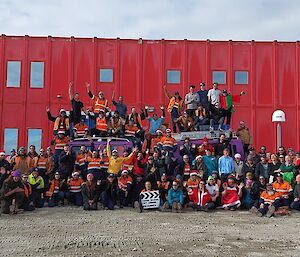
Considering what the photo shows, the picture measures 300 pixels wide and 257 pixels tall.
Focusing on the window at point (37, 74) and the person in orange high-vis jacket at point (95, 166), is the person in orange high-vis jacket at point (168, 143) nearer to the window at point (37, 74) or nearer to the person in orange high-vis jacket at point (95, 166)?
the person in orange high-vis jacket at point (95, 166)

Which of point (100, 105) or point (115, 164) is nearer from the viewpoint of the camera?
point (115, 164)

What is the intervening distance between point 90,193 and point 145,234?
3.35 meters

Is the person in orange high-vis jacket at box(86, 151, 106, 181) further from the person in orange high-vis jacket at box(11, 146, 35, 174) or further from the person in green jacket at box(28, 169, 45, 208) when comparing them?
the person in orange high-vis jacket at box(11, 146, 35, 174)

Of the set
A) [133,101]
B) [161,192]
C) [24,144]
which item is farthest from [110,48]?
[161,192]

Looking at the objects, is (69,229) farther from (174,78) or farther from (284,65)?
(284,65)

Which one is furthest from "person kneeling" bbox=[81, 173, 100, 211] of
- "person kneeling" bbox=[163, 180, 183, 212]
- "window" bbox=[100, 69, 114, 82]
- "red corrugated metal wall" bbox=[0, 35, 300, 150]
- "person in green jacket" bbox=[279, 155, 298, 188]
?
"window" bbox=[100, 69, 114, 82]

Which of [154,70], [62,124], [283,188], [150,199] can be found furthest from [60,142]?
[283,188]

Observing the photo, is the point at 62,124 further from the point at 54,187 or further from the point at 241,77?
the point at 241,77

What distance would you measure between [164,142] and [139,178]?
128 centimetres

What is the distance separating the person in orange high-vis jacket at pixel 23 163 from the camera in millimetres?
13305

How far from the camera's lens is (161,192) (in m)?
12.7

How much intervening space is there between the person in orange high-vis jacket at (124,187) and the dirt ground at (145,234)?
1.62 feet

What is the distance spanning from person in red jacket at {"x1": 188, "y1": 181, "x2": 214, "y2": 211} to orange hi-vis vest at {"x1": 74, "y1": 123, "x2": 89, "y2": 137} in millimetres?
3627

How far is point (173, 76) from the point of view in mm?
17812
